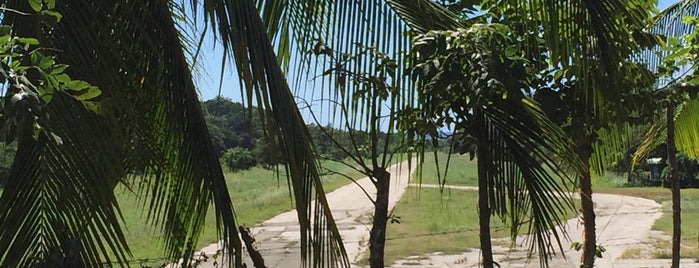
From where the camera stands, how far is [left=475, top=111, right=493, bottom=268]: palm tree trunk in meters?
2.46

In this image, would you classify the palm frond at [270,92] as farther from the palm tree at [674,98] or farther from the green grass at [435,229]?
the green grass at [435,229]

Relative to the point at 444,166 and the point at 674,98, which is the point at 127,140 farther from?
the point at 444,166

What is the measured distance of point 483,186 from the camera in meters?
2.55

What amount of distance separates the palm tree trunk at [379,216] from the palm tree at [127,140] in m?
0.62

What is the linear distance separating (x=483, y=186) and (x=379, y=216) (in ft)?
1.14

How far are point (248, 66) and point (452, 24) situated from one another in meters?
1.08

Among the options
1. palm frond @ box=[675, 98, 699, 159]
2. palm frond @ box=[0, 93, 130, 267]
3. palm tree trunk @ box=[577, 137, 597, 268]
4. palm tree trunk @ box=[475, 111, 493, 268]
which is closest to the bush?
palm tree trunk @ box=[475, 111, 493, 268]

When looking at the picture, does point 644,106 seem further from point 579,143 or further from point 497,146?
point 497,146

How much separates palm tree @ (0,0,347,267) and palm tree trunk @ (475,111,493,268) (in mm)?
819

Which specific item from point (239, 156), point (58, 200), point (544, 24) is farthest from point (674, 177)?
point (58, 200)

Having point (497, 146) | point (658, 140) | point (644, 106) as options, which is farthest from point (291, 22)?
point (658, 140)

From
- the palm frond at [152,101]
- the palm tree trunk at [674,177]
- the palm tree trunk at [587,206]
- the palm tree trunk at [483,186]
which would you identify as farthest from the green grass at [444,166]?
the palm tree trunk at [674,177]

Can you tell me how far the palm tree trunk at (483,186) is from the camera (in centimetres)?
246

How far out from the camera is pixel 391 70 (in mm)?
2316
